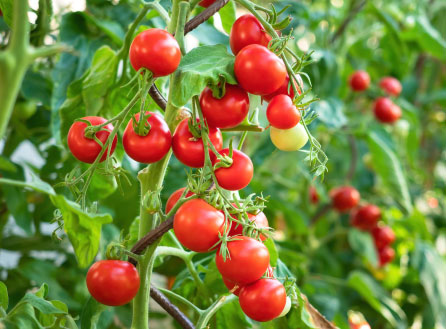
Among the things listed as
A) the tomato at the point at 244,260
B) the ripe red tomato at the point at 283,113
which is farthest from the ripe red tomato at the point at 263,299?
the ripe red tomato at the point at 283,113

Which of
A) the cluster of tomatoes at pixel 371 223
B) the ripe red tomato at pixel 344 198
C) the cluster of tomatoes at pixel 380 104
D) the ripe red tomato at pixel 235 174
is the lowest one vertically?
the cluster of tomatoes at pixel 371 223

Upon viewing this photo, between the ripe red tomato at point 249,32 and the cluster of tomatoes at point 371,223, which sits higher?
the ripe red tomato at point 249,32

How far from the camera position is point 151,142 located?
38 centimetres

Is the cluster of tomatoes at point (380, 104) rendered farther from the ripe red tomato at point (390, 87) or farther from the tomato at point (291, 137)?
the tomato at point (291, 137)

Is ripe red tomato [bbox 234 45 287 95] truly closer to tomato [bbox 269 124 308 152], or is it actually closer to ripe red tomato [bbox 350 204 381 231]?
tomato [bbox 269 124 308 152]

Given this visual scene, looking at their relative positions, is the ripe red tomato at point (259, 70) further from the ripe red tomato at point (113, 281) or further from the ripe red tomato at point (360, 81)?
the ripe red tomato at point (360, 81)

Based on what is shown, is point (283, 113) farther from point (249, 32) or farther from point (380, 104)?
point (380, 104)

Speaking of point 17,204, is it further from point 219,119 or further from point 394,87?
point 394,87

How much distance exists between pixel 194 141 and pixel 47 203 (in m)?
0.44

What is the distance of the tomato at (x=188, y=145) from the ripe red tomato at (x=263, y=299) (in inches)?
3.9

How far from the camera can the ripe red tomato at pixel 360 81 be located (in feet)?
3.83

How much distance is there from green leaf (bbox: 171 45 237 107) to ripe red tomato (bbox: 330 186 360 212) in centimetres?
83

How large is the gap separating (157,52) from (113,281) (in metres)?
0.17

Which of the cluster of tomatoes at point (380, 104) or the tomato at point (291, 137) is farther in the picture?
the cluster of tomatoes at point (380, 104)
